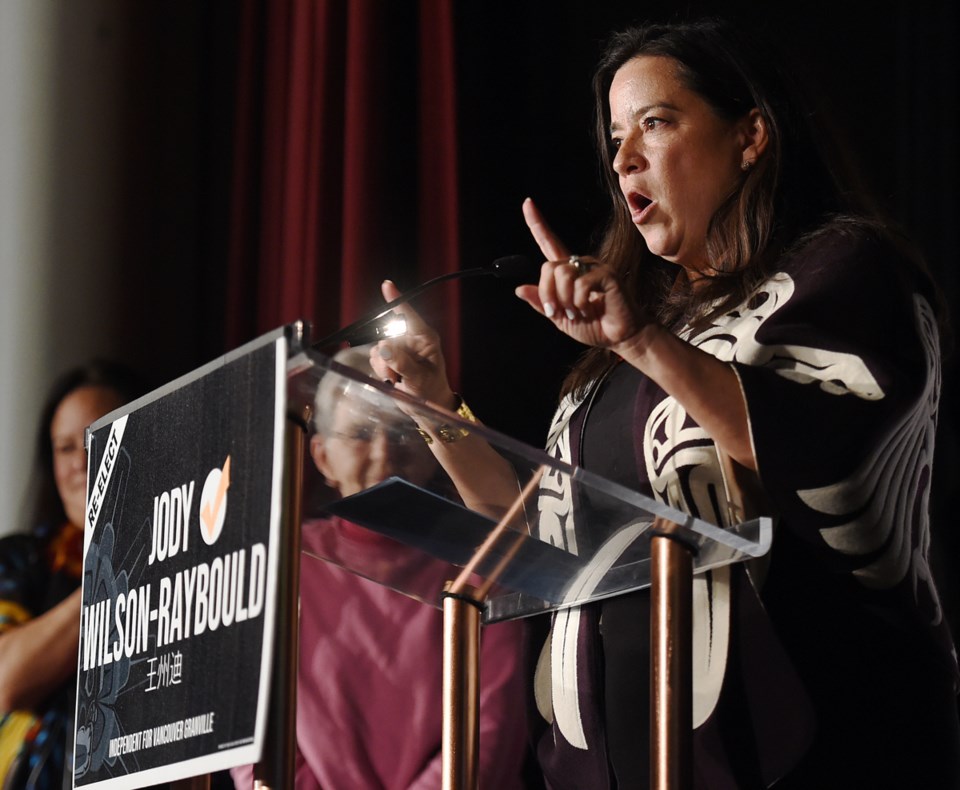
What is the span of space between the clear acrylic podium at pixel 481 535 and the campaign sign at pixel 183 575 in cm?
3

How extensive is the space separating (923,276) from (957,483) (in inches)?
35.2

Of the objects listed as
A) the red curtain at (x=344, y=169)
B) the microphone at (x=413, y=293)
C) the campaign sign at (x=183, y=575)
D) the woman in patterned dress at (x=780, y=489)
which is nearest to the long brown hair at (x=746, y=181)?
the woman in patterned dress at (x=780, y=489)

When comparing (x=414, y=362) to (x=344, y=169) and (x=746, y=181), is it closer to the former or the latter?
(x=746, y=181)

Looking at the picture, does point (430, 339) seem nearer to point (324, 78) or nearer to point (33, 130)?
point (324, 78)

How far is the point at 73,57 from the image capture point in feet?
10.5

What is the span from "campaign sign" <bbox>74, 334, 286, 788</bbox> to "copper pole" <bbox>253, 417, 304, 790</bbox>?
0.01 m

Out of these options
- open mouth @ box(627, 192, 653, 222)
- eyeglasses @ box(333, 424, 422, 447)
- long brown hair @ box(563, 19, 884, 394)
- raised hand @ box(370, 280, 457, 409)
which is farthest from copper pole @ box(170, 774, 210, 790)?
open mouth @ box(627, 192, 653, 222)

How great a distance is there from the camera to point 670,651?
3.03 ft

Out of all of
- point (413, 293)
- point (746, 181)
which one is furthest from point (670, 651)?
point (746, 181)

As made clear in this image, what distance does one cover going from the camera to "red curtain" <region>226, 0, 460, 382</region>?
2709mm

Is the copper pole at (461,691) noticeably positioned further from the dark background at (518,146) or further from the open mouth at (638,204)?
the dark background at (518,146)

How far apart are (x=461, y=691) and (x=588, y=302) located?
15.8 inches

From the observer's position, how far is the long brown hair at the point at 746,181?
1.32m

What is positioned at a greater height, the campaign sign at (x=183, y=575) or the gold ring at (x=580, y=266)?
the gold ring at (x=580, y=266)
